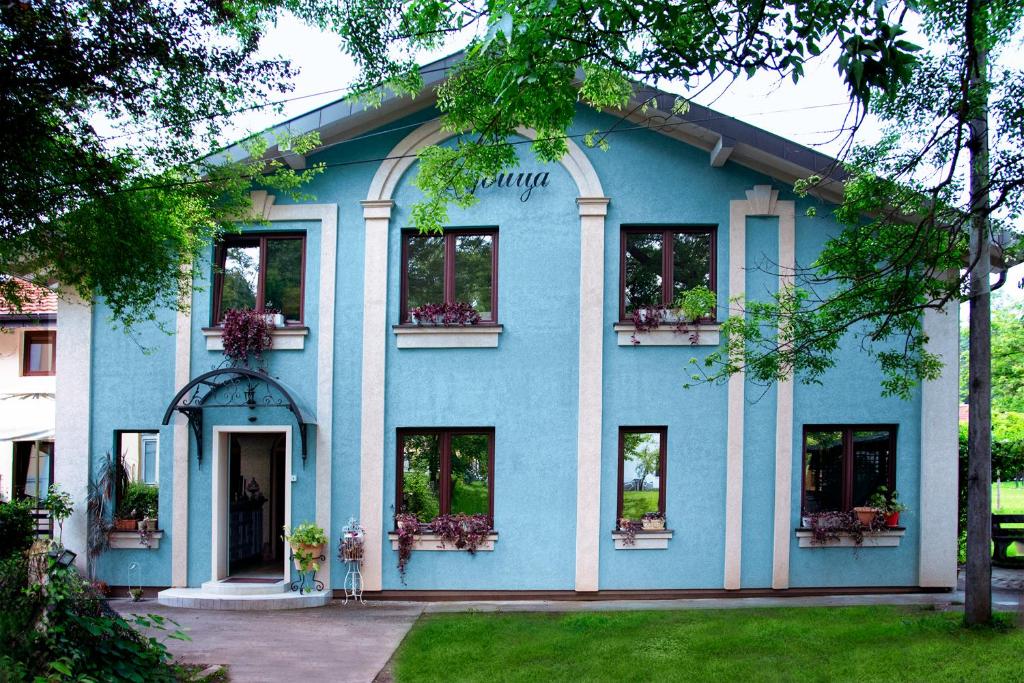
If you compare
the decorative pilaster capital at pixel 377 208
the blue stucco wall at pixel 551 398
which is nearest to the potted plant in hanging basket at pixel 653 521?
the blue stucco wall at pixel 551 398

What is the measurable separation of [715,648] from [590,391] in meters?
3.80

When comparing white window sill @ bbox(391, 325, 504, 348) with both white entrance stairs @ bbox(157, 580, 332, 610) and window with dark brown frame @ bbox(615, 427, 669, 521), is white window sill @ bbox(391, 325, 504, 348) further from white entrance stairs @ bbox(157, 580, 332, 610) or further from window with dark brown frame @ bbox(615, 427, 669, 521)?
white entrance stairs @ bbox(157, 580, 332, 610)

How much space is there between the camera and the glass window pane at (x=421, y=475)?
37.2 feet

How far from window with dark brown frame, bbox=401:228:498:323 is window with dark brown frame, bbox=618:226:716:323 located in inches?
68.8

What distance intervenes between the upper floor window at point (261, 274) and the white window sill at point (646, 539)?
499cm

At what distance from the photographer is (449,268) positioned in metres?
11.5

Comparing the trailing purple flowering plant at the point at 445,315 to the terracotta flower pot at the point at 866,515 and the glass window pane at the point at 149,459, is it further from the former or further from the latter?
the terracotta flower pot at the point at 866,515

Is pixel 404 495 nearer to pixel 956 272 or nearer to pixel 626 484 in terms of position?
Answer: pixel 626 484

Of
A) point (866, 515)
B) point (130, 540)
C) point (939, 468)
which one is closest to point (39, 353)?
point (130, 540)

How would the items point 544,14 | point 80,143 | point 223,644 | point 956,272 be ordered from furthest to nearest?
point 956,272, point 223,644, point 80,143, point 544,14

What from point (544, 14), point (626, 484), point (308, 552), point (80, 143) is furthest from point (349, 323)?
point (544, 14)

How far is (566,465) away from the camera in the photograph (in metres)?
11.1

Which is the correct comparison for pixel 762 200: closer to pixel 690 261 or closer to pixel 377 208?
pixel 690 261

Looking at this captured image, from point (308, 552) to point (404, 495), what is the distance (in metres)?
1.37
